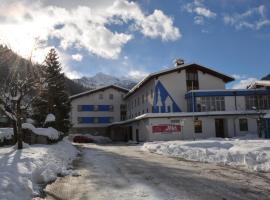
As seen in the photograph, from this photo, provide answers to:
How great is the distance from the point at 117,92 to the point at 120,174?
5581cm

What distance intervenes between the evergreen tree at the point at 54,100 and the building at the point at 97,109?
906 inches

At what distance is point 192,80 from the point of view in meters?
46.7

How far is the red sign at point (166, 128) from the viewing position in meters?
39.2

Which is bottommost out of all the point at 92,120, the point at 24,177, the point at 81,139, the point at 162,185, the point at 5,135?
the point at 162,185

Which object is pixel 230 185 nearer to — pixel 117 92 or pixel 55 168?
pixel 55 168

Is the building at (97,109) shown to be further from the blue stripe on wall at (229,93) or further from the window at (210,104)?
the window at (210,104)

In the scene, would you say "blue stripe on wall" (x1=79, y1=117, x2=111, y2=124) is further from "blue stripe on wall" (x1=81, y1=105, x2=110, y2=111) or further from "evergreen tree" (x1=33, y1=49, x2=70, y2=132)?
"evergreen tree" (x1=33, y1=49, x2=70, y2=132)

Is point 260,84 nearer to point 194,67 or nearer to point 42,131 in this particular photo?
point 194,67

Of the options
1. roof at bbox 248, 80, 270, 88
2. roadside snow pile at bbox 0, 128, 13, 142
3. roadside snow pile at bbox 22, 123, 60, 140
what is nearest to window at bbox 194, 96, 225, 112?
roof at bbox 248, 80, 270, 88

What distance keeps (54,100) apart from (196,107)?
59.4 ft

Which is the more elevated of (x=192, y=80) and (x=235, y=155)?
(x=192, y=80)

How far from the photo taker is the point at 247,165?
551 inches

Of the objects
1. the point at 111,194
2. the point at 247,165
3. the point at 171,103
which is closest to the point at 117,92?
the point at 171,103

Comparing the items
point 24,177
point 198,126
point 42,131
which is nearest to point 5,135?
point 42,131
